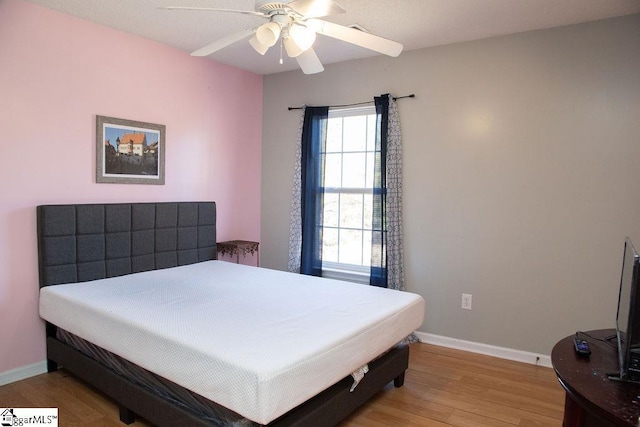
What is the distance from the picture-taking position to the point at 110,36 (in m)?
3.29

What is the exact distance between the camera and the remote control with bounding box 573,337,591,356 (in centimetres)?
177

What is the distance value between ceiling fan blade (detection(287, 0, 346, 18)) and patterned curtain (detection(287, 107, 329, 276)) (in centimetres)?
226

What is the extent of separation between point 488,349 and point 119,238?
310 cm

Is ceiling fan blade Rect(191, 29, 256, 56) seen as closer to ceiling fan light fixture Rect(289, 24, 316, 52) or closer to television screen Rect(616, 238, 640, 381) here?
ceiling fan light fixture Rect(289, 24, 316, 52)

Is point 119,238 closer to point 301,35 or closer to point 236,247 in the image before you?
point 236,247

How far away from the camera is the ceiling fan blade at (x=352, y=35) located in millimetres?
2146

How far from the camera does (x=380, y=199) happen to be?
3850mm

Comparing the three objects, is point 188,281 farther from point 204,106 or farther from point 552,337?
point 552,337

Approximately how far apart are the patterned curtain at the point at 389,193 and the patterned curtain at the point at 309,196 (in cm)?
64

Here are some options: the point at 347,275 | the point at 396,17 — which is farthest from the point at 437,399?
the point at 396,17

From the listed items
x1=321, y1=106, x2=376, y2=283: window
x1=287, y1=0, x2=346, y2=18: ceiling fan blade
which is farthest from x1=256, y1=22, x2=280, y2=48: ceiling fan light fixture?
x1=321, y1=106, x2=376, y2=283: window

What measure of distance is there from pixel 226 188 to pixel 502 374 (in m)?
3.00

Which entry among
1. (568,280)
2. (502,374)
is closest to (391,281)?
(502,374)

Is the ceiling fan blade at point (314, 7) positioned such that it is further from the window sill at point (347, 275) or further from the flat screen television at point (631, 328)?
the window sill at point (347, 275)
